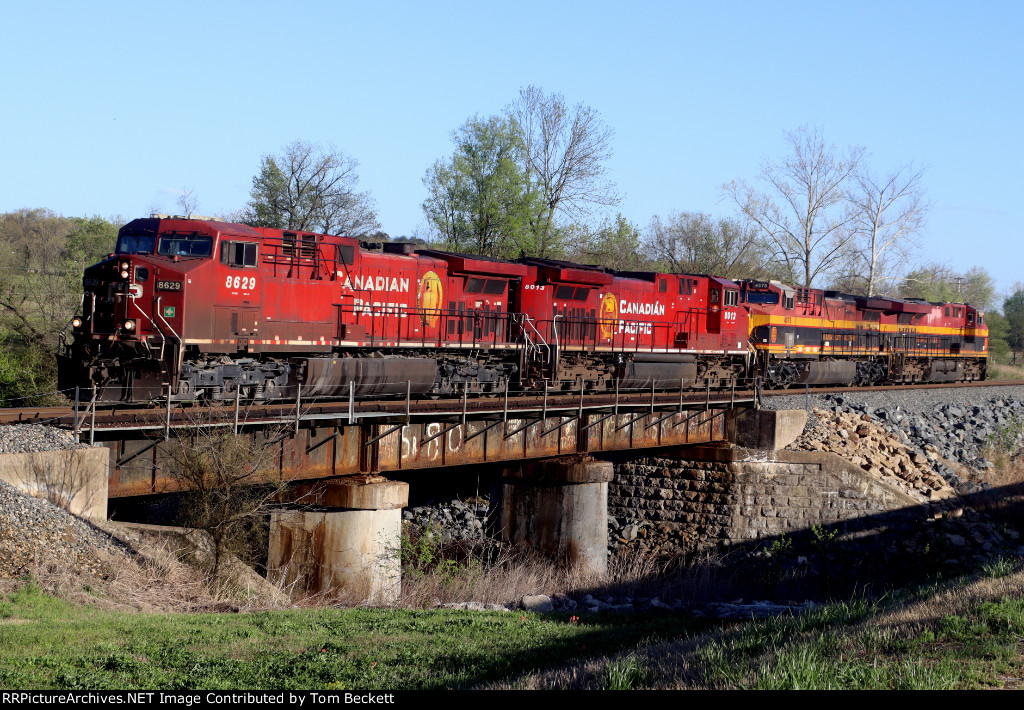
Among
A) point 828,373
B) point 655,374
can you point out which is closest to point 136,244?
point 655,374

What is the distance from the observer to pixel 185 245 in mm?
18266

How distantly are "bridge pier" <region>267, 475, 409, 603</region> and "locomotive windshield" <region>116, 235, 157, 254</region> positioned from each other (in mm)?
5736

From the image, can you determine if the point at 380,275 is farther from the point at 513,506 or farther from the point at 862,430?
the point at 862,430

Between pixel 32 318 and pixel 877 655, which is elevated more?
pixel 32 318

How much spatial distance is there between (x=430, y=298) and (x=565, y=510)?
621cm

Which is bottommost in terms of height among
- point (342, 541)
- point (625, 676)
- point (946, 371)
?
point (342, 541)

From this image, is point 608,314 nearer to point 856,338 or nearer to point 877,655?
point 856,338

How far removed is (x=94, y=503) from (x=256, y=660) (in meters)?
4.66

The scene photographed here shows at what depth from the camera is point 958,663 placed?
24.7 feet

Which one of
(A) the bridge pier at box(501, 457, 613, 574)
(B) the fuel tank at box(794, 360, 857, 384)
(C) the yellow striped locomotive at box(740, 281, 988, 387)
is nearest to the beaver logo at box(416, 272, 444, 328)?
(A) the bridge pier at box(501, 457, 613, 574)

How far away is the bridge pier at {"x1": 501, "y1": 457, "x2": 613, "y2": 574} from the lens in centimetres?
2208

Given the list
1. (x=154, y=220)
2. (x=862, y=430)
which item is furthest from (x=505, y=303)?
(x=862, y=430)

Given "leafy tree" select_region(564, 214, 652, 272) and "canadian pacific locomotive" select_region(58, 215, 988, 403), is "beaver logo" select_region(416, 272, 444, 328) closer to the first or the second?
"canadian pacific locomotive" select_region(58, 215, 988, 403)
